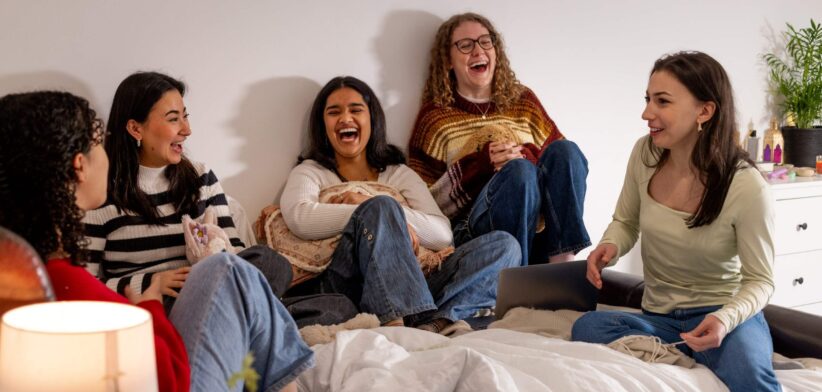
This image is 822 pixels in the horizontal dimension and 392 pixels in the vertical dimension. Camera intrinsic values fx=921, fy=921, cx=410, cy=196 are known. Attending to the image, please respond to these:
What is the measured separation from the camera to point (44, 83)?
248 centimetres

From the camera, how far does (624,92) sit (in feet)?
12.2

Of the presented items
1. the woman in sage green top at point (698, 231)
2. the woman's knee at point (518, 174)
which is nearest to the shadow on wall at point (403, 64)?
the woman's knee at point (518, 174)

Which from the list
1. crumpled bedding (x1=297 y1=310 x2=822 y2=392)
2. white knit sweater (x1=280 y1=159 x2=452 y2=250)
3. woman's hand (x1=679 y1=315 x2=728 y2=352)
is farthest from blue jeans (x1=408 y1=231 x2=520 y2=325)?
woman's hand (x1=679 y1=315 x2=728 y2=352)

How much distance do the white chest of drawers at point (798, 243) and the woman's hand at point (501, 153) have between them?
1.41m

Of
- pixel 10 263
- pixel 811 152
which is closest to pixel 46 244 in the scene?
pixel 10 263

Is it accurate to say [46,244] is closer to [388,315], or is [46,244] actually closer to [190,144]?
[388,315]

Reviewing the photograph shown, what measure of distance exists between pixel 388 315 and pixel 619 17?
6.12 feet

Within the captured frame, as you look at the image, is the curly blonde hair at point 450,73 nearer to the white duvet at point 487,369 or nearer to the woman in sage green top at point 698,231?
the woman in sage green top at point 698,231

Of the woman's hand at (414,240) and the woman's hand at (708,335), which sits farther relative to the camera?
the woman's hand at (414,240)

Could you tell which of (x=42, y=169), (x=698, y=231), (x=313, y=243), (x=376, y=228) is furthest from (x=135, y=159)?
(x=698, y=231)

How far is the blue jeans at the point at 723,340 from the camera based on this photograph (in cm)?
191

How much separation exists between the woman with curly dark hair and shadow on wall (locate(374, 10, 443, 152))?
1645mm

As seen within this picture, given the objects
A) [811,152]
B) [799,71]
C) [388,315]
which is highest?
[799,71]

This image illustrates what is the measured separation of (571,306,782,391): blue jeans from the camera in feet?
6.27
